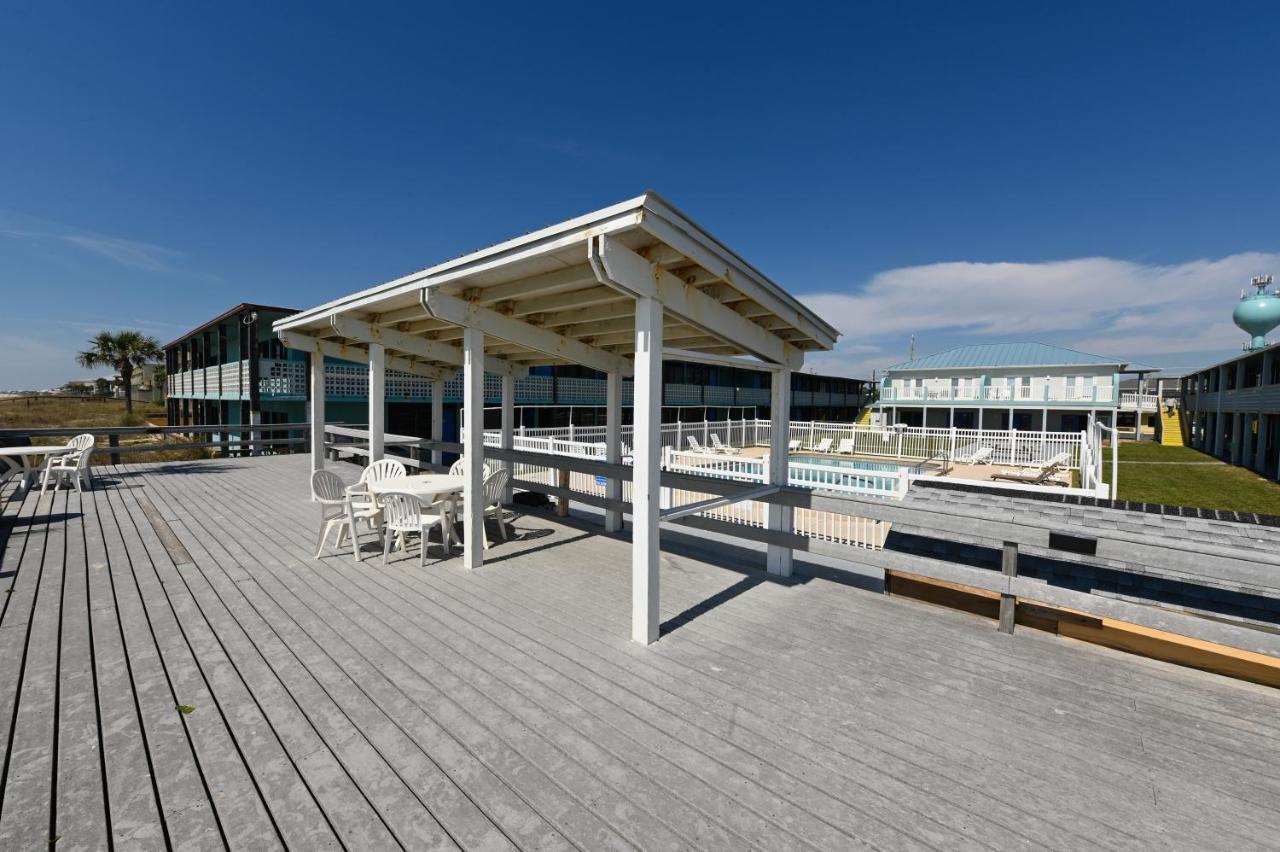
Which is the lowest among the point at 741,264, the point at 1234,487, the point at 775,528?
the point at 1234,487

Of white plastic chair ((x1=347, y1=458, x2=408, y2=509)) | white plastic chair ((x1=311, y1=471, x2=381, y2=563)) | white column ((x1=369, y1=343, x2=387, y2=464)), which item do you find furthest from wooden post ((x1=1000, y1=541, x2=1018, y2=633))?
white column ((x1=369, y1=343, x2=387, y2=464))

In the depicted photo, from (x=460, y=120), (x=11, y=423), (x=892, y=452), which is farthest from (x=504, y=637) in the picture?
(x=11, y=423)

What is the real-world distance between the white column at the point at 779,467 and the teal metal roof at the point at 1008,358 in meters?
31.6

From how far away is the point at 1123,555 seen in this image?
2.88 meters

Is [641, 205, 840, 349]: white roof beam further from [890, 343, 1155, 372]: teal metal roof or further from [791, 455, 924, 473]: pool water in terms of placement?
[890, 343, 1155, 372]: teal metal roof

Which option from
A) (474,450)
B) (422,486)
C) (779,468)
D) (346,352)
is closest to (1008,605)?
(779,468)

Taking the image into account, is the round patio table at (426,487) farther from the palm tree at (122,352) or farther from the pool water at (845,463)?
the palm tree at (122,352)

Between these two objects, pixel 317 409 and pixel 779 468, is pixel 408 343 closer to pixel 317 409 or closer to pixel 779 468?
pixel 317 409

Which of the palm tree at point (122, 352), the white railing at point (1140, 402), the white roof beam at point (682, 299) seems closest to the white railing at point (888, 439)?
the white roof beam at point (682, 299)

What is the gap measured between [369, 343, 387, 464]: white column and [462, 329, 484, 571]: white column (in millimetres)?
2369

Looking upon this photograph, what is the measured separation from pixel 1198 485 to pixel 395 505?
70.2 ft

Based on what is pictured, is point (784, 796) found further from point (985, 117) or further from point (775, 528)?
point (985, 117)

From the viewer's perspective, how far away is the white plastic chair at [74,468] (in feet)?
24.5

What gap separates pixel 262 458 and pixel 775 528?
39.9 feet
